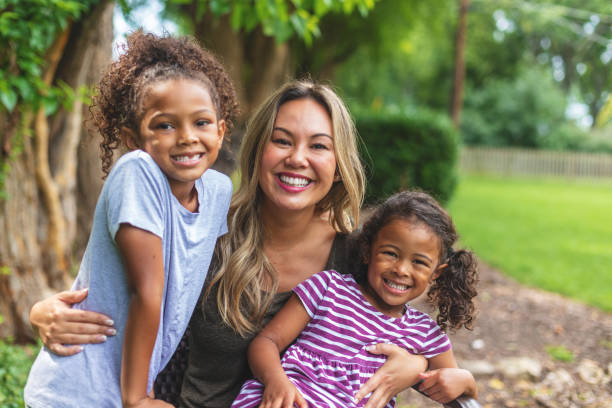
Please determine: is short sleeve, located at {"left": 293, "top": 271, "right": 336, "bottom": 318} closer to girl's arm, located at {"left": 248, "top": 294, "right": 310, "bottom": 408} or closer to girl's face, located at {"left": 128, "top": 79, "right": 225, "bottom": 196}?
girl's arm, located at {"left": 248, "top": 294, "right": 310, "bottom": 408}

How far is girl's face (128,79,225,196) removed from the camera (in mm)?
1628

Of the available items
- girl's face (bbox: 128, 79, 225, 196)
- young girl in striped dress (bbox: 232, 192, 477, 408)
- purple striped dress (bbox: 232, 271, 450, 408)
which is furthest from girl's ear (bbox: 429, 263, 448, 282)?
girl's face (bbox: 128, 79, 225, 196)

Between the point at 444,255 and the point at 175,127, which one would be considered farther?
the point at 444,255

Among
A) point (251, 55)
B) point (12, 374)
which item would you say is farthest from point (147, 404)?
point (251, 55)

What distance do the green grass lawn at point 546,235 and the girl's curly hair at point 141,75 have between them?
1554 mm

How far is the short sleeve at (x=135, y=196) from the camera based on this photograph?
59.1 inches

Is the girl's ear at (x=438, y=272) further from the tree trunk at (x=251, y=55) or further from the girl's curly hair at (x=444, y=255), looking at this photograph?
the tree trunk at (x=251, y=55)

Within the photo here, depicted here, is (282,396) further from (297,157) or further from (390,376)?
(297,157)

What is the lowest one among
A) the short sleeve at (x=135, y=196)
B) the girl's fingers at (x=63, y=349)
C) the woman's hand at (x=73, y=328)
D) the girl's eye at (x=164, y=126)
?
the girl's fingers at (x=63, y=349)

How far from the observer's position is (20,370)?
10.7ft

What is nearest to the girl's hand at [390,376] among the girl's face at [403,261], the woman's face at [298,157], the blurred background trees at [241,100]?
the girl's face at [403,261]

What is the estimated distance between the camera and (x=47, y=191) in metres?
4.20

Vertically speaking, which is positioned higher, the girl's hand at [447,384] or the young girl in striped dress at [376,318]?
the young girl in striped dress at [376,318]

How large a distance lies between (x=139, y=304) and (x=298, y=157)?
0.82 m
